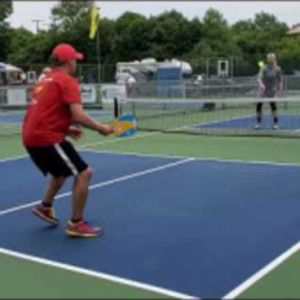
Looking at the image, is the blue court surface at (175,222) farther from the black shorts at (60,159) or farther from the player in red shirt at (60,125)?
the black shorts at (60,159)

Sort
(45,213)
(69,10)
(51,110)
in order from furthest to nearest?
(69,10) < (45,213) < (51,110)

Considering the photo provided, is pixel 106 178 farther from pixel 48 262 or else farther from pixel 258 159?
pixel 48 262

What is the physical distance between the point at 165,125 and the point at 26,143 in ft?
37.9

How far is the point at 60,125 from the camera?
21.0 ft

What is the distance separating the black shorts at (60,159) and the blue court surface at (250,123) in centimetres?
1031

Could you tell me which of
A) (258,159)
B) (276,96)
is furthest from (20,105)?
(258,159)

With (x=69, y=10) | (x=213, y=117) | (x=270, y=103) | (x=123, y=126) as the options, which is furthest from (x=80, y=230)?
(x=69, y=10)

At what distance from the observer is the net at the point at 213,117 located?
1547cm

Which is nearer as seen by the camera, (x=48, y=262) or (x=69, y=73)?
(x=48, y=262)

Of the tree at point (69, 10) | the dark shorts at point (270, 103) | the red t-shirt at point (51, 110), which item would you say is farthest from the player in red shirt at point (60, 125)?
the tree at point (69, 10)

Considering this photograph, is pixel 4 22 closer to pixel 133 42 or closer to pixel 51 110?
pixel 133 42

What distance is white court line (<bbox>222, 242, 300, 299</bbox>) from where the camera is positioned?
4.91m

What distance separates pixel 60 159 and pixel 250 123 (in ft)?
39.3

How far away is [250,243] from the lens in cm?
622
